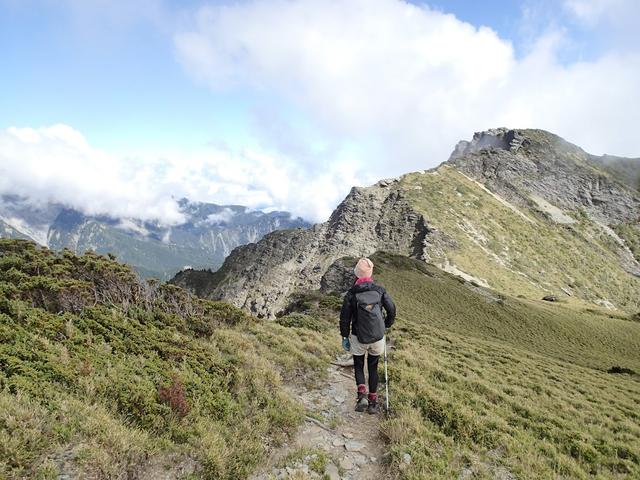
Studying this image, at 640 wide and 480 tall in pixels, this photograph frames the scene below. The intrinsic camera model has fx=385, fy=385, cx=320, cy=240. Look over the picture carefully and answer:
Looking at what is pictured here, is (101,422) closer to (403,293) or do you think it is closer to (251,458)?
(251,458)

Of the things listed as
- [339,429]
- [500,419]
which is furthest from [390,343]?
[339,429]

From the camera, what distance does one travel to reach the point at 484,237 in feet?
353

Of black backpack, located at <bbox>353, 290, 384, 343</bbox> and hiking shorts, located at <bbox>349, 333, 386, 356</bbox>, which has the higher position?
black backpack, located at <bbox>353, 290, 384, 343</bbox>

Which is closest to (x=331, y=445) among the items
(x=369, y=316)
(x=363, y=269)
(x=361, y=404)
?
(x=361, y=404)

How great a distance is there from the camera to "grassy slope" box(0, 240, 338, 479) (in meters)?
6.77

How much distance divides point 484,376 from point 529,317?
3662 cm

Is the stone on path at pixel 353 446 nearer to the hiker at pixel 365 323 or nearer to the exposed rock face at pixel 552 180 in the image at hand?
the hiker at pixel 365 323

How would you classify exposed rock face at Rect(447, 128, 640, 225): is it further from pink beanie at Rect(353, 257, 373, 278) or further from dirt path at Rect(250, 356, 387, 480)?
dirt path at Rect(250, 356, 387, 480)

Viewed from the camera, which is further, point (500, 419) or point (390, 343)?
point (390, 343)

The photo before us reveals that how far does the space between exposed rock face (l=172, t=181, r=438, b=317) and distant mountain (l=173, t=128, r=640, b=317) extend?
37 cm

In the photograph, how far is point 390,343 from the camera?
23.4 m

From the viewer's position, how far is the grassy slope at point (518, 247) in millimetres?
92688

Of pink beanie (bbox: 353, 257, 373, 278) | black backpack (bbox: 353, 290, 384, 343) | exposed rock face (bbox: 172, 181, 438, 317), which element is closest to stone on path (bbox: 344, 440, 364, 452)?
black backpack (bbox: 353, 290, 384, 343)


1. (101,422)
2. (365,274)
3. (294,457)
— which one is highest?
(365,274)
